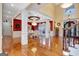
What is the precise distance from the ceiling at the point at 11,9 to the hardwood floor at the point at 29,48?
0.22 meters

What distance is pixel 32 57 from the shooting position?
1691mm

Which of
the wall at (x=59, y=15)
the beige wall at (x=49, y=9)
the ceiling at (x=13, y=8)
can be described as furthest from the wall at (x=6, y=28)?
the wall at (x=59, y=15)

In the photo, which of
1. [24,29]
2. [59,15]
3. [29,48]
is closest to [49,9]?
[59,15]

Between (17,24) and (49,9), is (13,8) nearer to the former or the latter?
(17,24)

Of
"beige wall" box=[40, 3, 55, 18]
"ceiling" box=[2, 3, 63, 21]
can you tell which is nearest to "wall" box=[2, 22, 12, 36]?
"ceiling" box=[2, 3, 63, 21]

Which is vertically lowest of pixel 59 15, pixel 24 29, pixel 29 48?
pixel 29 48

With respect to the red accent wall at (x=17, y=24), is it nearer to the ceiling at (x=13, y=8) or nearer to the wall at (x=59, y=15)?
the ceiling at (x=13, y=8)

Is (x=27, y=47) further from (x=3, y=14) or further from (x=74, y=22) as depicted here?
(x=74, y=22)

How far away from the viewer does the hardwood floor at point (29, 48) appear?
168cm

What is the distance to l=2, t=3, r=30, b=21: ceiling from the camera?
1.67 m

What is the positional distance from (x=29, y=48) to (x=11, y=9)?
42 centimetres

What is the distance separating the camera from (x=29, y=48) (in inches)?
66.7

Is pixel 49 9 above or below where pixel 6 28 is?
above

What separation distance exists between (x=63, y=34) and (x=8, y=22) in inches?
21.8
